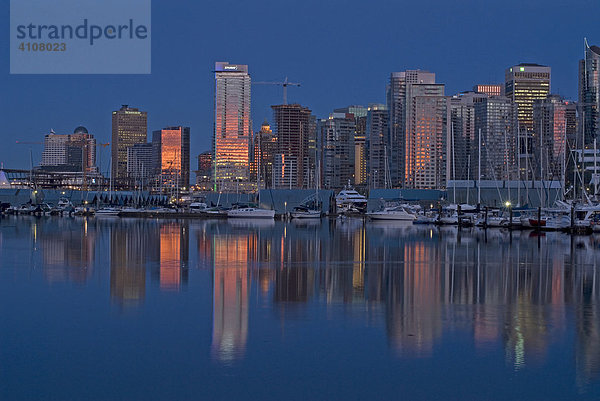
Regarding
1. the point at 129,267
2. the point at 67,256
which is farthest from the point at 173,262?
the point at 67,256

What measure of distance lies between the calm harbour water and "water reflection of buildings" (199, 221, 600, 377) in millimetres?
89

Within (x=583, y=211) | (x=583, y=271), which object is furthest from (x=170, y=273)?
(x=583, y=211)

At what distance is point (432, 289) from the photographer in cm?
2683

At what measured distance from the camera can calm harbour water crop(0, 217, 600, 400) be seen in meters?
14.8

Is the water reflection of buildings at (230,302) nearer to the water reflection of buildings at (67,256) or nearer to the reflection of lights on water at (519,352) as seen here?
the water reflection of buildings at (67,256)

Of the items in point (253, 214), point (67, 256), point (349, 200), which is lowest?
point (253, 214)

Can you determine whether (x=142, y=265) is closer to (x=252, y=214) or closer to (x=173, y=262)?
(x=173, y=262)

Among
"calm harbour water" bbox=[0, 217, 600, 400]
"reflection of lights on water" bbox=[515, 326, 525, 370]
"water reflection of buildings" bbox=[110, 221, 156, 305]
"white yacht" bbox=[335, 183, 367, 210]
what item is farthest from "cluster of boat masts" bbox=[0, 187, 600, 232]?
"reflection of lights on water" bbox=[515, 326, 525, 370]

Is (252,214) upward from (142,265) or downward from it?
downward

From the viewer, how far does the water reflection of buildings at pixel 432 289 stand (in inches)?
738

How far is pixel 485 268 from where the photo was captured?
33.9 m

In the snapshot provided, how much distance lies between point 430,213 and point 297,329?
8200cm

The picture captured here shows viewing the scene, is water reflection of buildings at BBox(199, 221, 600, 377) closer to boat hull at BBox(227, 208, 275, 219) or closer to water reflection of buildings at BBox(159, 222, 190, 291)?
water reflection of buildings at BBox(159, 222, 190, 291)

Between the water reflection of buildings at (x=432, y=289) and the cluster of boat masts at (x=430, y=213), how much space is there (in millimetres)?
21305
